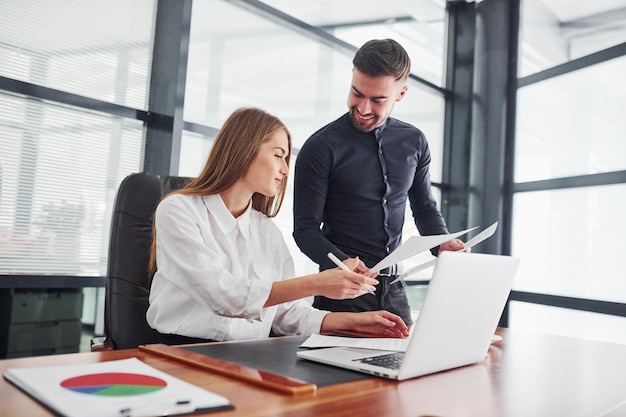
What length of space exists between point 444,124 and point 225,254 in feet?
12.1

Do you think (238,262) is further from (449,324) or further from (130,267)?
(449,324)

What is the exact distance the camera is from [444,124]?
15.8 ft

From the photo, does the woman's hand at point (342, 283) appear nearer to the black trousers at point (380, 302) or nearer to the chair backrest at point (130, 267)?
the chair backrest at point (130, 267)

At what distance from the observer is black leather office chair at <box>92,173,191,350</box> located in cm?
142

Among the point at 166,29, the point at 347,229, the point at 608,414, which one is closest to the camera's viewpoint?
the point at 608,414

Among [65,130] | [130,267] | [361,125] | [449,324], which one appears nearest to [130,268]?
[130,267]

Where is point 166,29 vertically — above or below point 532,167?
above

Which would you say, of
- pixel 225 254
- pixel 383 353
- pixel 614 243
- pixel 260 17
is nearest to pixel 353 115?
pixel 225 254

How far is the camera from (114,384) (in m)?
0.73

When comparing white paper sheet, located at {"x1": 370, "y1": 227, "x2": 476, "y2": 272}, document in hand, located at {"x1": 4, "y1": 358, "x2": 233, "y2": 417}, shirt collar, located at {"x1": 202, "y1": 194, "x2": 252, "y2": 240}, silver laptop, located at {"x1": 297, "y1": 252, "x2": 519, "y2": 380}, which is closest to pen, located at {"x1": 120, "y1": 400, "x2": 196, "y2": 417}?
document in hand, located at {"x1": 4, "y1": 358, "x2": 233, "y2": 417}

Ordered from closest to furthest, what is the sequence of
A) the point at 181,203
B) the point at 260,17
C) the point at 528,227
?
the point at 181,203 < the point at 260,17 < the point at 528,227

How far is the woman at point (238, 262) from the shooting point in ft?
4.15

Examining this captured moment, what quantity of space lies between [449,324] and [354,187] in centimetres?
109

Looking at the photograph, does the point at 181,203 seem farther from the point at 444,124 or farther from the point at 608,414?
the point at 444,124
